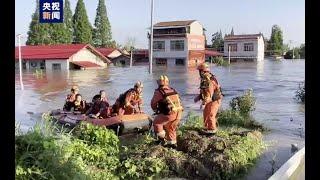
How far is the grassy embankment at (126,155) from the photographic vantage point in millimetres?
3601

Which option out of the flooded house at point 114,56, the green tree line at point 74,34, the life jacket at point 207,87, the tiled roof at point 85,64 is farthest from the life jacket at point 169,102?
the tiled roof at point 85,64

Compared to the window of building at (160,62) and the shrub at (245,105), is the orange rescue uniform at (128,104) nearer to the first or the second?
the shrub at (245,105)

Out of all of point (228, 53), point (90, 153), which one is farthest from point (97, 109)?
point (228, 53)

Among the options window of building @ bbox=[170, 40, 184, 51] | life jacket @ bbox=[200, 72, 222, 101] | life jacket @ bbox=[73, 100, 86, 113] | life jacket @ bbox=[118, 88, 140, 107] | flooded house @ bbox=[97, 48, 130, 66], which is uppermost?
window of building @ bbox=[170, 40, 184, 51]

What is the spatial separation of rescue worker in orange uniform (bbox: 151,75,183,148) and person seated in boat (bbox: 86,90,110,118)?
5.70 feet

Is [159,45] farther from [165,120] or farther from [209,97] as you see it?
[165,120]

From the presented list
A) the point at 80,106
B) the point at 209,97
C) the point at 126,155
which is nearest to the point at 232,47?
the point at 80,106

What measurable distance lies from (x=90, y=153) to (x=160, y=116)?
0.99 metres

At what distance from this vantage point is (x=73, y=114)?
7.20 metres

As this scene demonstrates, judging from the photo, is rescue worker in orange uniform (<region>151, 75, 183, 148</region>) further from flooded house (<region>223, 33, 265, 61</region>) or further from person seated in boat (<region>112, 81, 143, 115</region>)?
flooded house (<region>223, 33, 265, 61</region>)

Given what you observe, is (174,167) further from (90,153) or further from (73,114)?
(73,114)

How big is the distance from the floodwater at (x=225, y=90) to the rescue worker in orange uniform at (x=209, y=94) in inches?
30.9

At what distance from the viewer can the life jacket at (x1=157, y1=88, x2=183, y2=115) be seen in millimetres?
5059

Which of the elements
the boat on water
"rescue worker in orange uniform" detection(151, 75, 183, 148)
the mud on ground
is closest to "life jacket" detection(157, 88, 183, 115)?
"rescue worker in orange uniform" detection(151, 75, 183, 148)
